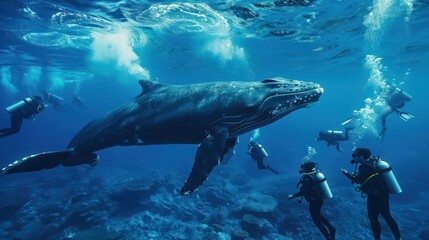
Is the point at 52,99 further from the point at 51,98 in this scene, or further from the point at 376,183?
the point at 376,183

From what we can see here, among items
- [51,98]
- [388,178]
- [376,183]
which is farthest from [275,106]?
[51,98]

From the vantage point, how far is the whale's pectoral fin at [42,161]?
5703 mm

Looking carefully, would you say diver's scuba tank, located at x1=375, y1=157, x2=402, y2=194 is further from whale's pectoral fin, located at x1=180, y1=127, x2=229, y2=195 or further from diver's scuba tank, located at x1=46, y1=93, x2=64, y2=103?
diver's scuba tank, located at x1=46, y1=93, x2=64, y2=103

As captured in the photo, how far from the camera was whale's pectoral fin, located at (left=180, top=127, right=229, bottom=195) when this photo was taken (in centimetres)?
477

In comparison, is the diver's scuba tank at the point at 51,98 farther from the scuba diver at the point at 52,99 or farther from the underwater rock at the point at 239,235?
the underwater rock at the point at 239,235

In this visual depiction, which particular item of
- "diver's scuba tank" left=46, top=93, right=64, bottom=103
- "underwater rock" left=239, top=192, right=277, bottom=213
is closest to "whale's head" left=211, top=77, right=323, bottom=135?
"underwater rock" left=239, top=192, right=277, bottom=213

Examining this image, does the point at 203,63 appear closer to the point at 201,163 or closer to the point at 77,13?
the point at 77,13

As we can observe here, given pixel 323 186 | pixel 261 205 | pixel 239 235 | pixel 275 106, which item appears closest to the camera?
pixel 275 106

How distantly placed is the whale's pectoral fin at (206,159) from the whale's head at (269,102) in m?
0.41

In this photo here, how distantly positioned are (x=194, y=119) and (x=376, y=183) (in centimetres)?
516

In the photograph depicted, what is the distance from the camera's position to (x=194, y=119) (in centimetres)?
543

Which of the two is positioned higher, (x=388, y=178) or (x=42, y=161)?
(x=42, y=161)

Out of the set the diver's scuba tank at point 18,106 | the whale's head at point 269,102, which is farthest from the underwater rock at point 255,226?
the diver's scuba tank at point 18,106

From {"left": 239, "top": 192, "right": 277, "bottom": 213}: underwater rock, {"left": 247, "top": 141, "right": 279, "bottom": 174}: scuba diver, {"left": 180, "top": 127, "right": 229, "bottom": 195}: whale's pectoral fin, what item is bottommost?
{"left": 239, "top": 192, "right": 277, "bottom": 213}: underwater rock
